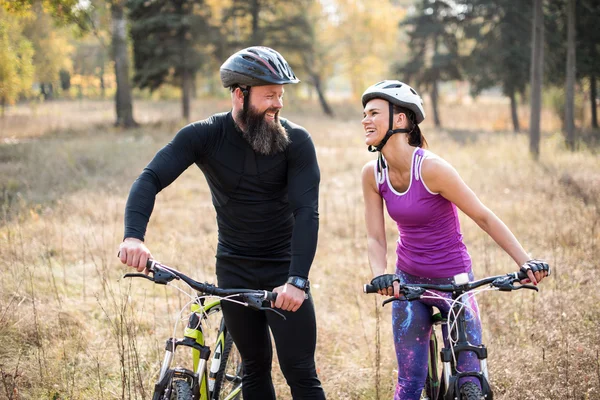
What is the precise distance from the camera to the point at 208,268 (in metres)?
7.69

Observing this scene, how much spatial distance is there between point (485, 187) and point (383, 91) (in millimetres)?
9928

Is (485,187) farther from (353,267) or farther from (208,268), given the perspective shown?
(208,268)

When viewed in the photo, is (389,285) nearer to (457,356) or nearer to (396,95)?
(457,356)

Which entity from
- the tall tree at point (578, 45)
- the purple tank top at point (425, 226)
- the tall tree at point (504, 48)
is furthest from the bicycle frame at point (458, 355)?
the tall tree at point (504, 48)

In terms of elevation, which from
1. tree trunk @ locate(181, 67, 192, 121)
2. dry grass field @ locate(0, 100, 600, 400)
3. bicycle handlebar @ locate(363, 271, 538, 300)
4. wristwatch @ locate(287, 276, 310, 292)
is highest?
tree trunk @ locate(181, 67, 192, 121)

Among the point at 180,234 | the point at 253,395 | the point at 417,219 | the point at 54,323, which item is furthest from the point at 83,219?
the point at 417,219

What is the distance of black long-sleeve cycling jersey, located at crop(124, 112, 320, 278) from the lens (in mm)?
3191

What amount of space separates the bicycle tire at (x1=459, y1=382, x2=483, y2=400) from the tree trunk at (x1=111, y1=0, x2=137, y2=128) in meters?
22.0

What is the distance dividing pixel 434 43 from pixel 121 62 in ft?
64.8

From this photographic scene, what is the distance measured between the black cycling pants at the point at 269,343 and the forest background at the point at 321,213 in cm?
84

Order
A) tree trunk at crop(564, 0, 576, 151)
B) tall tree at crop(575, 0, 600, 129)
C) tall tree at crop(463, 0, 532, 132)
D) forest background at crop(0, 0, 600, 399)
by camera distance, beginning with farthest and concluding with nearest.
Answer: tall tree at crop(463, 0, 532, 132)
tall tree at crop(575, 0, 600, 129)
tree trunk at crop(564, 0, 576, 151)
forest background at crop(0, 0, 600, 399)

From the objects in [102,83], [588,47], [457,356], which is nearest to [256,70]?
[457,356]

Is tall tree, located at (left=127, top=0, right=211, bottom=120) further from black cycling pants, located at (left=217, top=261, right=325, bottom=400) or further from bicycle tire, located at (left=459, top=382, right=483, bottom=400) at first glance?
bicycle tire, located at (left=459, top=382, right=483, bottom=400)

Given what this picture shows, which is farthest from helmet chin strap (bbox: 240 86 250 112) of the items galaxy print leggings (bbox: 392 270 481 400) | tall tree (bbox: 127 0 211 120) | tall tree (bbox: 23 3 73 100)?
tall tree (bbox: 23 3 73 100)
